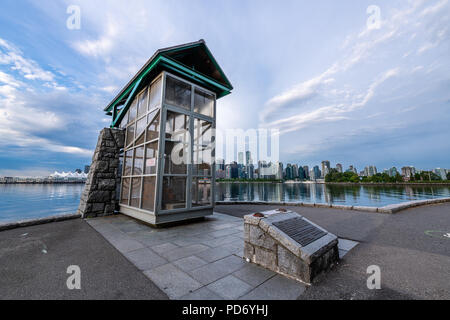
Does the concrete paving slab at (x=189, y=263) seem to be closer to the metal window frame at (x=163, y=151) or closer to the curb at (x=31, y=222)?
the metal window frame at (x=163, y=151)

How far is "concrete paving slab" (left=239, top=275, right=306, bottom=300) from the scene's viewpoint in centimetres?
271

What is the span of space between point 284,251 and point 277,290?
681 millimetres

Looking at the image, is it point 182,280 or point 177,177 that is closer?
point 182,280

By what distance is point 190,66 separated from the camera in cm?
877

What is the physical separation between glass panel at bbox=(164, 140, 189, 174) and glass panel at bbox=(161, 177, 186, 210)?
1.54ft

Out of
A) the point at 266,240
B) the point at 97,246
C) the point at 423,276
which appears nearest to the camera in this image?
the point at 423,276

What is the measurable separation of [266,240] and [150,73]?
8035mm

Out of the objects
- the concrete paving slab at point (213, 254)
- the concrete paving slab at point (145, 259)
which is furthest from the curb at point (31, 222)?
the concrete paving slab at point (213, 254)

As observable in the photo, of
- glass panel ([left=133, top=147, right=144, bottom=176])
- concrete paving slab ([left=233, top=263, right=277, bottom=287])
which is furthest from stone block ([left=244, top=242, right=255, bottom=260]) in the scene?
glass panel ([left=133, top=147, right=144, bottom=176])

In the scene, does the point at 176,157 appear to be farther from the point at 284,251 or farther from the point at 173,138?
the point at 284,251

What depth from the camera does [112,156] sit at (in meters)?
9.73
